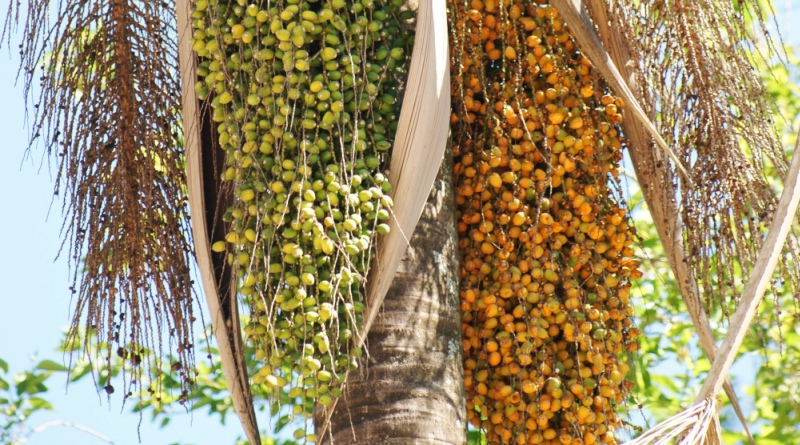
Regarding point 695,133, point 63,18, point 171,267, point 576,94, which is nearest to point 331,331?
point 171,267

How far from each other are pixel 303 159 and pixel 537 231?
2.05 ft

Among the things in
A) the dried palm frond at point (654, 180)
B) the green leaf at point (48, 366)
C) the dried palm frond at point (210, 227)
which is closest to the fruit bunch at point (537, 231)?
the dried palm frond at point (654, 180)

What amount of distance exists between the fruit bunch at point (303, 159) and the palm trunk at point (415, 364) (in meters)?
0.10

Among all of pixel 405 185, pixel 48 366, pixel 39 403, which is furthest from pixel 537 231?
pixel 39 403

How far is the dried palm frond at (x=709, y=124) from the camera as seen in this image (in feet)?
7.58

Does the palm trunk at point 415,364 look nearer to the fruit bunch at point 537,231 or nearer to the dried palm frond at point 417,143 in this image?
the dried palm frond at point 417,143

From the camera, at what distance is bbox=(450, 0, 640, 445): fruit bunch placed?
2.13 metres

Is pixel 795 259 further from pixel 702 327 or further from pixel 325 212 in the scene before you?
pixel 325 212

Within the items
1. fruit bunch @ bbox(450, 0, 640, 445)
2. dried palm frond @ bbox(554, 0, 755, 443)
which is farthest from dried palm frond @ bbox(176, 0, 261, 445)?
dried palm frond @ bbox(554, 0, 755, 443)

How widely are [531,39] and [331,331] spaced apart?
3.10 ft

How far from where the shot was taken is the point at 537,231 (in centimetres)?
217

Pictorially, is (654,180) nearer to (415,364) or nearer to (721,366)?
(721,366)

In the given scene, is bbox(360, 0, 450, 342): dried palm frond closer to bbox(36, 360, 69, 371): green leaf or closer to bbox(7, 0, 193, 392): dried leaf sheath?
bbox(7, 0, 193, 392): dried leaf sheath

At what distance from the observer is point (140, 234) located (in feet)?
7.72
